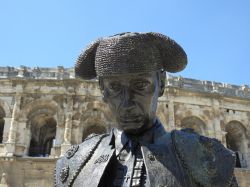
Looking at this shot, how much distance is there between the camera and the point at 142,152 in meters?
1.85

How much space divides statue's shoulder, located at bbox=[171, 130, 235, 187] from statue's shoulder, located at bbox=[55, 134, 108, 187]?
0.47 meters

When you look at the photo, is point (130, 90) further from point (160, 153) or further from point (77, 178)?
point (77, 178)

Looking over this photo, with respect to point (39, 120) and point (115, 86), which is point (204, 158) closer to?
point (115, 86)

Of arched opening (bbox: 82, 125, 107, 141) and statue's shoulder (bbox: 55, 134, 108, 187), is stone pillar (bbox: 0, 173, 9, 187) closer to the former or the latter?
arched opening (bbox: 82, 125, 107, 141)

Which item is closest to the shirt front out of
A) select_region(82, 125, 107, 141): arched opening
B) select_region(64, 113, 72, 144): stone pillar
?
select_region(64, 113, 72, 144): stone pillar

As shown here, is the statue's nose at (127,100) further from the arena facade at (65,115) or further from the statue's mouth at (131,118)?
the arena facade at (65,115)

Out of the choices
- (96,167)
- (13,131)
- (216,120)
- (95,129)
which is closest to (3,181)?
(13,131)

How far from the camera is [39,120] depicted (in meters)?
19.2

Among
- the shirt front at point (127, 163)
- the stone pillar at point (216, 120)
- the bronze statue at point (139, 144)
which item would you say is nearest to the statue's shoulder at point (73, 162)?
the bronze statue at point (139, 144)

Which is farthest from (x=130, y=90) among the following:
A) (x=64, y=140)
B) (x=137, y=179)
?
(x=64, y=140)

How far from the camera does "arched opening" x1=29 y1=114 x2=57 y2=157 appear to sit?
19.0 meters

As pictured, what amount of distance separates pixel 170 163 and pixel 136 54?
0.58 m

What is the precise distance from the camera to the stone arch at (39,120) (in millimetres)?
18578

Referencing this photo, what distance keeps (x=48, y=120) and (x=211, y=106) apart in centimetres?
879
